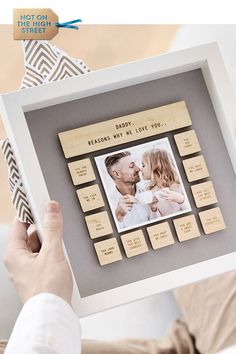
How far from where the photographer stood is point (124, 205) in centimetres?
93

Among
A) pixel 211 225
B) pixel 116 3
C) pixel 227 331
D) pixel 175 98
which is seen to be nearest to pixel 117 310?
pixel 227 331

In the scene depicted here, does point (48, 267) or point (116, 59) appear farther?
point (116, 59)

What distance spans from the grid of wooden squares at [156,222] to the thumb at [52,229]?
0.06 metres

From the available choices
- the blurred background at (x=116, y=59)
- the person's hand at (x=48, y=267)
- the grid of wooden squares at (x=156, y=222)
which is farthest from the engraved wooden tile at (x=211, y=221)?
the blurred background at (x=116, y=59)

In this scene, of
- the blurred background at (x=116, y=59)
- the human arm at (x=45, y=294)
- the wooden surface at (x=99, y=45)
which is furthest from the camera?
the wooden surface at (x=99, y=45)

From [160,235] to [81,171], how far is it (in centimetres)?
16

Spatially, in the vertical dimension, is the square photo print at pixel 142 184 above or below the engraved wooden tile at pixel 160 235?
above

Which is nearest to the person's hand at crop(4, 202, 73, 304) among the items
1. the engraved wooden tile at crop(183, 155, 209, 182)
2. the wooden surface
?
the engraved wooden tile at crop(183, 155, 209, 182)

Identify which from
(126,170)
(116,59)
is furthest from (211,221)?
(116,59)

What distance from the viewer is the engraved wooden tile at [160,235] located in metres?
0.93

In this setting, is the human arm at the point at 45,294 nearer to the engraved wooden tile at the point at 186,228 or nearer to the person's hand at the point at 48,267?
the person's hand at the point at 48,267

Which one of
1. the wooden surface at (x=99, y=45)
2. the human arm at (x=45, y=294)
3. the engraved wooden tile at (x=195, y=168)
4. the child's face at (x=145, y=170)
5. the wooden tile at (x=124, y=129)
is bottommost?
the human arm at (x=45, y=294)

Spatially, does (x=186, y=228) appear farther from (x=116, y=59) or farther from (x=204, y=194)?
(x=116, y=59)

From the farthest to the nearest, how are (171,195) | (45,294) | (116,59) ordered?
1. (116,59)
2. (171,195)
3. (45,294)
